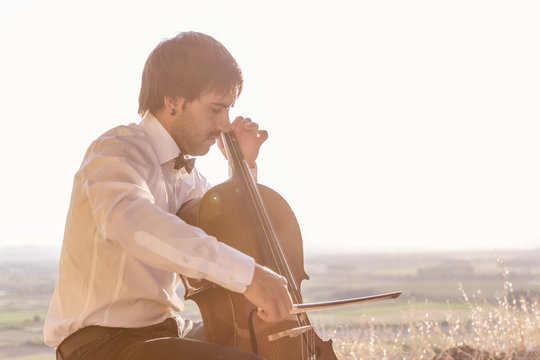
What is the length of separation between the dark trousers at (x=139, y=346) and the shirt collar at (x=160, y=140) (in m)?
0.59

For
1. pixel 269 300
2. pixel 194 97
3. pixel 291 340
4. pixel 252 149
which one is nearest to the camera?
pixel 269 300

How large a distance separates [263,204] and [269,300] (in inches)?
31.0

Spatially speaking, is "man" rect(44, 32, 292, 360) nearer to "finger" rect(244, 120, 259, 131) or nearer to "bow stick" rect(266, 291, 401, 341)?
"finger" rect(244, 120, 259, 131)

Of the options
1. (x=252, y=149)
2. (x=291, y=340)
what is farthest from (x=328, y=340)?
(x=252, y=149)

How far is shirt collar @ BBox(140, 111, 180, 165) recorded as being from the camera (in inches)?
85.0

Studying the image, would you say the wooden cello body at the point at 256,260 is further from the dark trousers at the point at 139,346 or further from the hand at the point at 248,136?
the hand at the point at 248,136

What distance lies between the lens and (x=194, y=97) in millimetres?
2254

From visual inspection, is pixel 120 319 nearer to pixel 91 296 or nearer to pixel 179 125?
pixel 91 296

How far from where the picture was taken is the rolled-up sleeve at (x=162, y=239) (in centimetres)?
154

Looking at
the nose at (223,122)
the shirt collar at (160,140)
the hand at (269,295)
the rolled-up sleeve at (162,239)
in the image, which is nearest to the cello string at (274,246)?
the nose at (223,122)

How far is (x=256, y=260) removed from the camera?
214 cm

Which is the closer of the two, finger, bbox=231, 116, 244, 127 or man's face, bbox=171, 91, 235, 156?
man's face, bbox=171, 91, 235, 156

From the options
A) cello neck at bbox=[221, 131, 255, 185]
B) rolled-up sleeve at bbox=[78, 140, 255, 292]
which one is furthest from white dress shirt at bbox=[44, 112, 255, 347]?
cello neck at bbox=[221, 131, 255, 185]

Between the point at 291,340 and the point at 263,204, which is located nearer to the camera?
the point at 291,340
